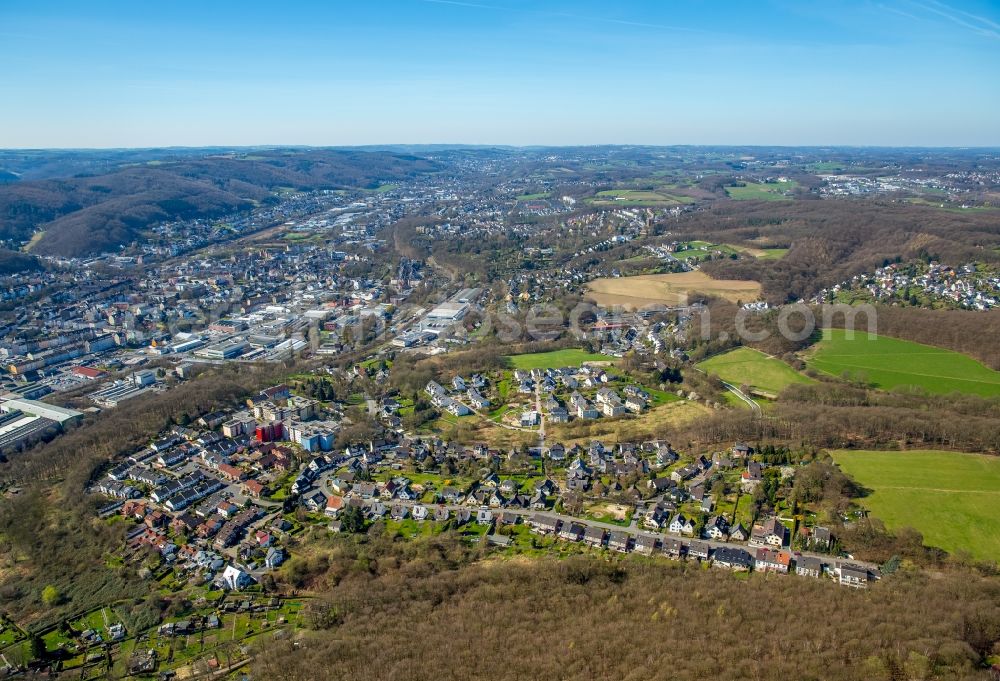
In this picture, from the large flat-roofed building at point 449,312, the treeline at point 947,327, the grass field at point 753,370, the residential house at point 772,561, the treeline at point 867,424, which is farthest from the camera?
the large flat-roofed building at point 449,312

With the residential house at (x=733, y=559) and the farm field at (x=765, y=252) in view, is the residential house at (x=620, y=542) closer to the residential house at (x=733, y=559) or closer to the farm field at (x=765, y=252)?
the residential house at (x=733, y=559)

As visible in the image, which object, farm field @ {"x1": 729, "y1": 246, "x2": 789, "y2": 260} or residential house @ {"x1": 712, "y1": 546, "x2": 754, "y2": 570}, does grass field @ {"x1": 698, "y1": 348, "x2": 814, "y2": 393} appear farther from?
farm field @ {"x1": 729, "y1": 246, "x2": 789, "y2": 260}

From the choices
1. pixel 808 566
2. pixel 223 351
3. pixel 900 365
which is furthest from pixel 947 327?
pixel 223 351

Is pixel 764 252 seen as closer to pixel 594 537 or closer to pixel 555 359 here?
pixel 555 359

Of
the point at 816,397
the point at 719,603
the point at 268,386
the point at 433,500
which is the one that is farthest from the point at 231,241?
the point at 719,603

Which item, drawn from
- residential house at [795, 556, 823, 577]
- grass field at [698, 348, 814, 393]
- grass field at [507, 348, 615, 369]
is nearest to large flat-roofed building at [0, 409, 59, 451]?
grass field at [507, 348, 615, 369]

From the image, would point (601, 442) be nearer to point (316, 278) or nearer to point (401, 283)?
point (401, 283)

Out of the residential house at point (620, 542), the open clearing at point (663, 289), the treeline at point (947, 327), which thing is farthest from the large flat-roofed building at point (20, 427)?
the treeline at point (947, 327)
